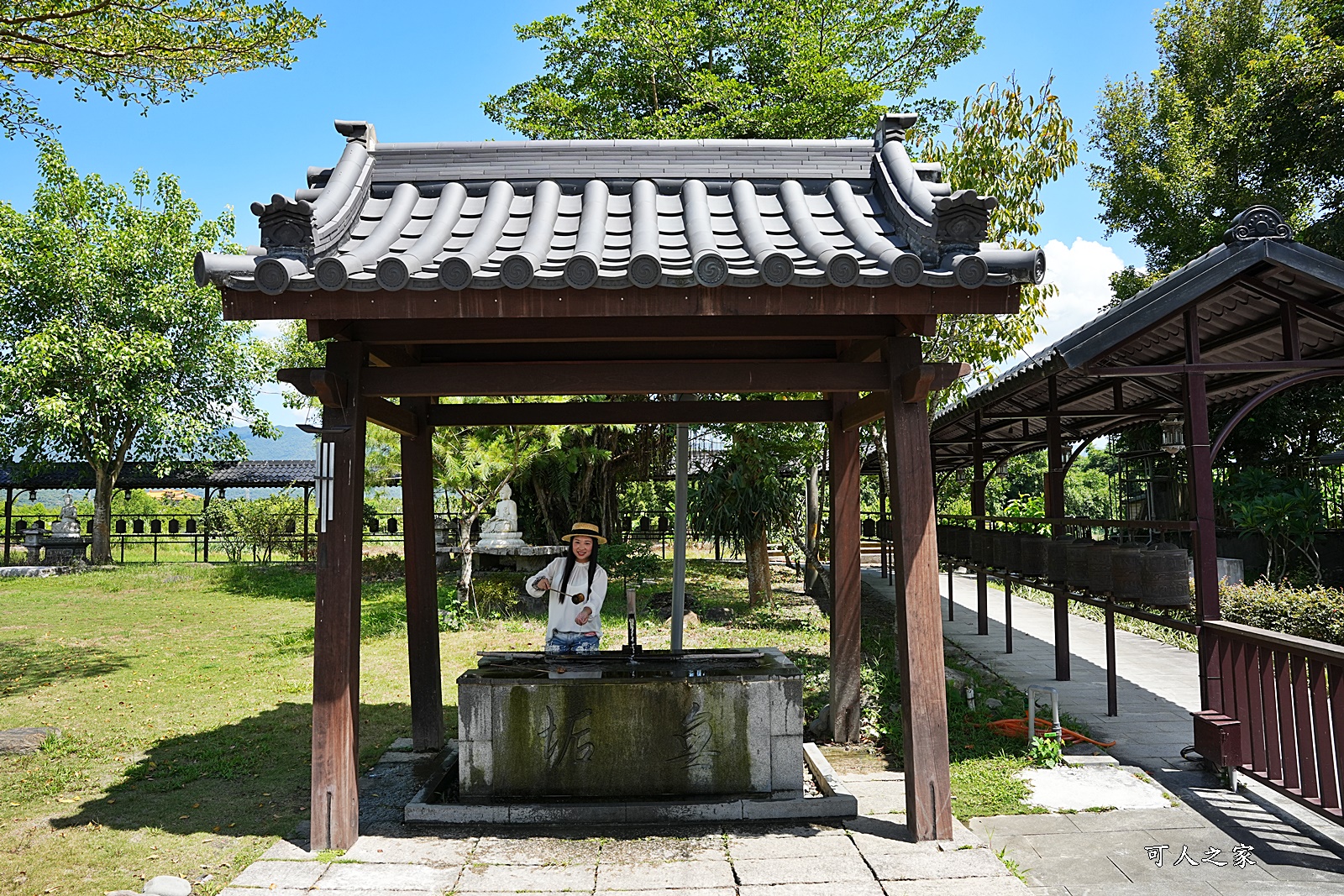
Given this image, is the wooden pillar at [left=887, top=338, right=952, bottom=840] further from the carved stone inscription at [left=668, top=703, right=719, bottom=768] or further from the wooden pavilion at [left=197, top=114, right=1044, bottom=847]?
the carved stone inscription at [left=668, top=703, right=719, bottom=768]

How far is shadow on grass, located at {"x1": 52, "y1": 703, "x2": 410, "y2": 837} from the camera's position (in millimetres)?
5504

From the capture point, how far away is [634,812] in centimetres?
510

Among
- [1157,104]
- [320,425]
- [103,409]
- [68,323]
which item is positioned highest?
[1157,104]

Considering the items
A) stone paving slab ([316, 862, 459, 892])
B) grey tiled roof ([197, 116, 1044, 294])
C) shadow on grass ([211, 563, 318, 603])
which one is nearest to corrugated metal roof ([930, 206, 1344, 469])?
grey tiled roof ([197, 116, 1044, 294])

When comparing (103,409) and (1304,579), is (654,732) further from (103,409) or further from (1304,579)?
(103,409)

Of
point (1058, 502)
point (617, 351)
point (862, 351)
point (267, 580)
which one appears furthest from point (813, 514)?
point (267, 580)

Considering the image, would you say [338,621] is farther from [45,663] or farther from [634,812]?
[45,663]

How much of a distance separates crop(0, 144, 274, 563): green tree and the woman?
2033cm

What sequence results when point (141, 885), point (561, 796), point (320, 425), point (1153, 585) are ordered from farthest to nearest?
point (1153, 585) < point (561, 796) < point (320, 425) < point (141, 885)

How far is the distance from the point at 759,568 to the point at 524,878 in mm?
11748

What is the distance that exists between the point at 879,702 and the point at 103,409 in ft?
73.2

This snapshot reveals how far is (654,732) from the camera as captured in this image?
5383mm

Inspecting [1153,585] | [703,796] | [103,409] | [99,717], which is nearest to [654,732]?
[703,796]

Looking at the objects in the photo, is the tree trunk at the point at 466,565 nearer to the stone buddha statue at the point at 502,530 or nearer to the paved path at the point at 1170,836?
the stone buddha statue at the point at 502,530
